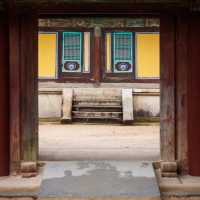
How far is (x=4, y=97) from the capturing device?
5.89m

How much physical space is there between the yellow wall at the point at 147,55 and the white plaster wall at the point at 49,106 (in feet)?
9.27

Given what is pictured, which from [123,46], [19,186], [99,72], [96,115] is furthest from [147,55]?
[19,186]

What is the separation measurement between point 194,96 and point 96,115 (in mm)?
7292

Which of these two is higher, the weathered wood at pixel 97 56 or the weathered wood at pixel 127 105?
the weathered wood at pixel 97 56

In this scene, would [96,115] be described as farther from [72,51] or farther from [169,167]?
[169,167]

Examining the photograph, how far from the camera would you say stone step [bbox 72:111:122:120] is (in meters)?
12.9

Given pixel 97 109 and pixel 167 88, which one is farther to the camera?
pixel 97 109

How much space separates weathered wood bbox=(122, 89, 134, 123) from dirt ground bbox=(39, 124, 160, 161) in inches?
18.1

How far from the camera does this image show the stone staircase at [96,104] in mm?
12945

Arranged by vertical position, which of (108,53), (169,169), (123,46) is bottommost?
(169,169)

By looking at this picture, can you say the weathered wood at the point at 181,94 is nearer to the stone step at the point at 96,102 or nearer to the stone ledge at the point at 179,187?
the stone ledge at the point at 179,187

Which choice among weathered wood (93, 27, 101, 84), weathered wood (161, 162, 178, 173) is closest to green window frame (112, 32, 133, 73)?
weathered wood (93, 27, 101, 84)

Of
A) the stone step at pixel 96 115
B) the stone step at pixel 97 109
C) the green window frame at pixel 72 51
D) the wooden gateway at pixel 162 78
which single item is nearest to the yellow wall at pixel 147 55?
the stone step at pixel 97 109

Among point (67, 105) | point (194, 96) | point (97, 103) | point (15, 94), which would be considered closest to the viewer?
point (194, 96)
